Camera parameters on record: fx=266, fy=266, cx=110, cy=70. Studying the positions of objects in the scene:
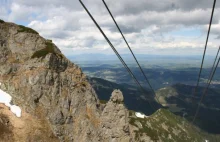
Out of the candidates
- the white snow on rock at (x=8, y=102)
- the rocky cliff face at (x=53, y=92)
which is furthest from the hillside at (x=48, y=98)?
the white snow on rock at (x=8, y=102)

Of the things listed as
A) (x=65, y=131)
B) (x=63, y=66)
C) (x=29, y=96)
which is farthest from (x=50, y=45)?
(x=65, y=131)

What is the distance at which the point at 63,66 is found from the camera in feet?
363

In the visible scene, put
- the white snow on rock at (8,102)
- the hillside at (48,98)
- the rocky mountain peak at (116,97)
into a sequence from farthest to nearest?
the rocky mountain peak at (116,97) < the hillside at (48,98) < the white snow on rock at (8,102)

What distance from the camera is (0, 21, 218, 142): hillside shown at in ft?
293

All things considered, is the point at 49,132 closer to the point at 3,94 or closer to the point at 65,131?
the point at 65,131

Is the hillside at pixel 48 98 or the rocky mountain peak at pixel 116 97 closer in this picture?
the hillside at pixel 48 98

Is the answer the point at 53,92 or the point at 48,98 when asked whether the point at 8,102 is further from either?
the point at 53,92

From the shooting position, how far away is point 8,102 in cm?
8881

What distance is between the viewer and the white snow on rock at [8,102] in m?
A: 86.9

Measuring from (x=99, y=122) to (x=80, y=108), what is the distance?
30.4 ft

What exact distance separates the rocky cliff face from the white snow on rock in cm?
156

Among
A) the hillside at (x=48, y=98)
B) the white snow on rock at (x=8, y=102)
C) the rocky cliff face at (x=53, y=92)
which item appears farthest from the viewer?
the rocky cliff face at (x=53, y=92)

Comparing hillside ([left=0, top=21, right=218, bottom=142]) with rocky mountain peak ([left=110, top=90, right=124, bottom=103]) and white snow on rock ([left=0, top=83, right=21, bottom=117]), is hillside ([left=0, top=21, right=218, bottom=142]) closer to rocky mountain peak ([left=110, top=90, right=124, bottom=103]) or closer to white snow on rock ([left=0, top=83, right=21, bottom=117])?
rocky mountain peak ([left=110, top=90, right=124, bottom=103])

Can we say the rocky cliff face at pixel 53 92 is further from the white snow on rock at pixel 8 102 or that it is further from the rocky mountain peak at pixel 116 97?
the white snow on rock at pixel 8 102
